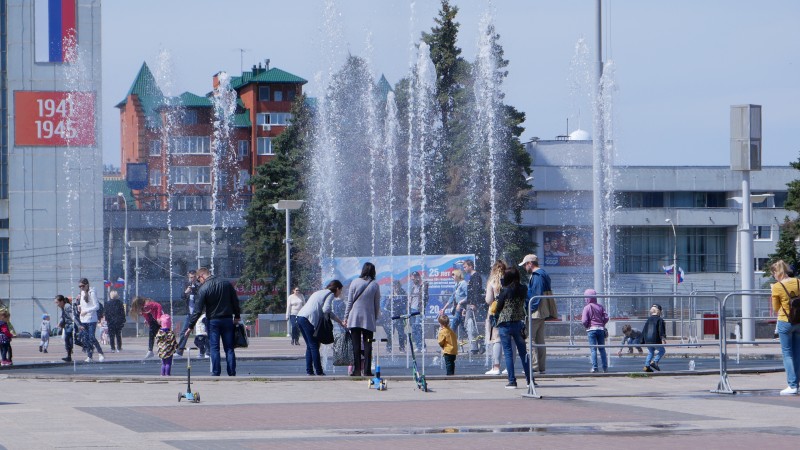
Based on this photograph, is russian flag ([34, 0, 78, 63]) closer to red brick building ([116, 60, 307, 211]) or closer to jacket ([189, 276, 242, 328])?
red brick building ([116, 60, 307, 211])

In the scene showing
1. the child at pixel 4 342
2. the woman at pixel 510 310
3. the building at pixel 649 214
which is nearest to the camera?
the woman at pixel 510 310

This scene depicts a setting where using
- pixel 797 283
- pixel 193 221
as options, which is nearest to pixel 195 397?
pixel 797 283

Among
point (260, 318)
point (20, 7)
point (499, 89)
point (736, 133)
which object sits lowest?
point (260, 318)

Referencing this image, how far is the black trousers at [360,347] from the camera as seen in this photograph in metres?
19.5

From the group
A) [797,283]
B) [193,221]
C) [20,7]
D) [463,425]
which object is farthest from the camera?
[193,221]

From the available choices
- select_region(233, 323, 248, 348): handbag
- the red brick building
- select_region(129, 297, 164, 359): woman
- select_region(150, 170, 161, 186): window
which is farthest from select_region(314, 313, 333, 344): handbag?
select_region(150, 170, 161, 186): window

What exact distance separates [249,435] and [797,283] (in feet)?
26.1

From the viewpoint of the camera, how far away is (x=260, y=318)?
55.7 metres

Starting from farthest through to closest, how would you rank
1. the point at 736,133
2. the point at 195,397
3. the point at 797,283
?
the point at 736,133 < the point at 797,283 < the point at 195,397

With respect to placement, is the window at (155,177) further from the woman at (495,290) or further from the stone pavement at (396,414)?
the woman at (495,290)

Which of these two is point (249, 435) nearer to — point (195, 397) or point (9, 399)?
point (195, 397)

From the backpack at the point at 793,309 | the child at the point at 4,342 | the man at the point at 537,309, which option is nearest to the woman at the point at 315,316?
the man at the point at 537,309

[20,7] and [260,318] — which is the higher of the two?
[20,7]

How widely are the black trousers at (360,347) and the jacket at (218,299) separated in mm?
1713
